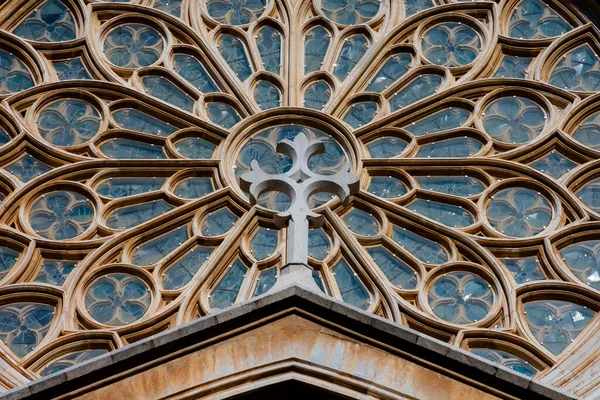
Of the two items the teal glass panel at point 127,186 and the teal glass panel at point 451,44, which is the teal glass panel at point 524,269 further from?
the teal glass panel at point 127,186

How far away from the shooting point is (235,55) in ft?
70.1

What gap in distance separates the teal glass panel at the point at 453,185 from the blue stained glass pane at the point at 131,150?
2.72m

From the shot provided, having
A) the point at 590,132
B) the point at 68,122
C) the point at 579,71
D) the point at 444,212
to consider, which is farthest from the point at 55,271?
the point at 579,71

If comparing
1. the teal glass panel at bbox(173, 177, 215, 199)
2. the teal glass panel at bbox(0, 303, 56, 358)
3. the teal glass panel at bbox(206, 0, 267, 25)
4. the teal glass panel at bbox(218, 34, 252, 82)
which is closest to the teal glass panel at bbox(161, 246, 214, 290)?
the teal glass panel at bbox(173, 177, 215, 199)

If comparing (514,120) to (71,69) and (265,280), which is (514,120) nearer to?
(265,280)

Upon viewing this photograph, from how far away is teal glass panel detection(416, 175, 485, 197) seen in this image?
20.0 metres

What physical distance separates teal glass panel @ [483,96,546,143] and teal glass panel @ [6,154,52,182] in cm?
464

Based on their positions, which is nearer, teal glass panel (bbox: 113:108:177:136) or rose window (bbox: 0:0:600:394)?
rose window (bbox: 0:0:600:394)

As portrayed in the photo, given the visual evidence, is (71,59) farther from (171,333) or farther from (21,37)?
(171,333)

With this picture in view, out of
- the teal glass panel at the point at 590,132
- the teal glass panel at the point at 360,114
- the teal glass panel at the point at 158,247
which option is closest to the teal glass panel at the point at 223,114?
the teal glass panel at the point at 360,114

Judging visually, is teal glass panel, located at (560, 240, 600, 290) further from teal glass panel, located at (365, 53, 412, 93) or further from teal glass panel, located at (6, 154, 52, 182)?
teal glass panel, located at (6, 154, 52, 182)

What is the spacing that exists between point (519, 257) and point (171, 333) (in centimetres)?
478

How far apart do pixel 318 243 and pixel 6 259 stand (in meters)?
3.08

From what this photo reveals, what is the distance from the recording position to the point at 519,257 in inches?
760
